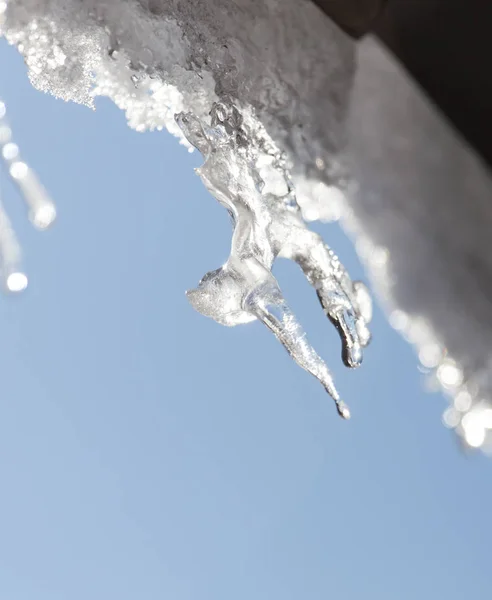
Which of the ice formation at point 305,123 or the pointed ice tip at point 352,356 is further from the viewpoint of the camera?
the pointed ice tip at point 352,356

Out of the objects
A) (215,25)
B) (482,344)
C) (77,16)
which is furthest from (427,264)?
(77,16)

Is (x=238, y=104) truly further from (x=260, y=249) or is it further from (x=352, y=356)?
(x=352, y=356)

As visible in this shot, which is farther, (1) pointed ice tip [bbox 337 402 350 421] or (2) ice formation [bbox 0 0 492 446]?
(1) pointed ice tip [bbox 337 402 350 421]

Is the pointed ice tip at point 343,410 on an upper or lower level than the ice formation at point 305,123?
lower

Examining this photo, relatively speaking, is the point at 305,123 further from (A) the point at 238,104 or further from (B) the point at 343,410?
(B) the point at 343,410

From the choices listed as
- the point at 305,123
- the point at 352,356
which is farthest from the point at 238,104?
the point at 352,356

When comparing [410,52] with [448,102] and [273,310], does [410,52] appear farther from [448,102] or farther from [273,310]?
[273,310]

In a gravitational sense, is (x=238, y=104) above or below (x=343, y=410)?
above
